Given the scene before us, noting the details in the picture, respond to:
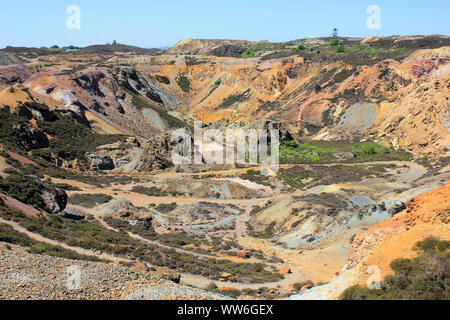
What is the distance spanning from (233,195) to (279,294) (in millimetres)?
23123

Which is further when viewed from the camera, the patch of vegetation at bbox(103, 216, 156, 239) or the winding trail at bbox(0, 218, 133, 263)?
the patch of vegetation at bbox(103, 216, 156, 239)

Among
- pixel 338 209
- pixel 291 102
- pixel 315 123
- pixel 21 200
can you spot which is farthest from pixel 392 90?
pixel 21 200

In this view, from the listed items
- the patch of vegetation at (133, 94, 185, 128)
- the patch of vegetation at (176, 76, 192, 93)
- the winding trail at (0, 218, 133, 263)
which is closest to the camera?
the winding trail at (0, 218, 133, 263)

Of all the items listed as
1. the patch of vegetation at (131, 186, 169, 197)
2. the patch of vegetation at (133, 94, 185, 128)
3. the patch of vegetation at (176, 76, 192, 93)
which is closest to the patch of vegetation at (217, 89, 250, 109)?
the patch of vegetation at (133, 94, 185, 128)

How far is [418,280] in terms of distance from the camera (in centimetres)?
1105

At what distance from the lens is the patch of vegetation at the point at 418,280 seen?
10.6 metres

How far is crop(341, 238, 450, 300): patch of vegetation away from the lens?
34.6 feet

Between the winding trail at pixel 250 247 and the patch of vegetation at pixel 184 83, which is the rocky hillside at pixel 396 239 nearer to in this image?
the winding trail at pixel 250 247

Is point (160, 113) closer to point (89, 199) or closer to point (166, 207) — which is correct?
point (166, 207)

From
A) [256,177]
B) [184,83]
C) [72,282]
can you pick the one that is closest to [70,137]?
[256,177]

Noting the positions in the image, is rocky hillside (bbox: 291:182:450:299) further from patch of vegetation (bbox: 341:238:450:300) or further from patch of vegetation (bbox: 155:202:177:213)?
patch of vegetation (bbox: 155:202:177:213)
